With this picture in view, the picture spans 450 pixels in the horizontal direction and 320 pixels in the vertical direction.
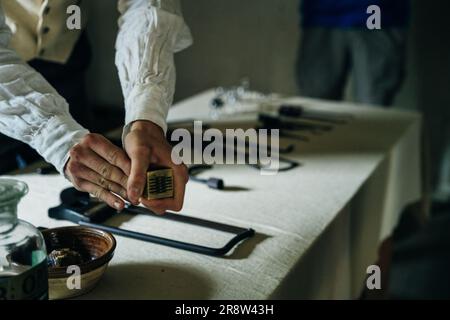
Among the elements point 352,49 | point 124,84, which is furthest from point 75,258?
point 352,49

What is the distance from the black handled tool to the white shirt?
0.16 m

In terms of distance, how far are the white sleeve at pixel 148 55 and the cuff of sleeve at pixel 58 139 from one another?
0.27 ft

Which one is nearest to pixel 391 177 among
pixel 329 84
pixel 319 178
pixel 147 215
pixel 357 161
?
pixel 357 161

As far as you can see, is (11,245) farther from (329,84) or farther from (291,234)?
(329,84)

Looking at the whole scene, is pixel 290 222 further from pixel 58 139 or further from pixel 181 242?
pixel 58 139

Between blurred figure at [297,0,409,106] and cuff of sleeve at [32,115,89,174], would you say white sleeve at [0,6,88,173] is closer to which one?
cuff of sleeve at [32,115,89,174]

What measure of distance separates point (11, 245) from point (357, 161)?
88cm

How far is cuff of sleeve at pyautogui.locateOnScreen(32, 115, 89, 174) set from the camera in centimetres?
75

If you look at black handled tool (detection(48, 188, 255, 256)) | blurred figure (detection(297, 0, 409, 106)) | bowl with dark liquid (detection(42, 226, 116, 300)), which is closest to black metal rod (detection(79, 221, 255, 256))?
black handled tool (detection(48, 188, 255, 256))

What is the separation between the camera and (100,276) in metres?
0.73

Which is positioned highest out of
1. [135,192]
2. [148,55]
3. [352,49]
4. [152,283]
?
[352,49]

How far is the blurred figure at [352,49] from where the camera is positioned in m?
2.21

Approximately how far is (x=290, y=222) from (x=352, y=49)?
4.97ft

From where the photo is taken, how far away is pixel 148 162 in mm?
739
